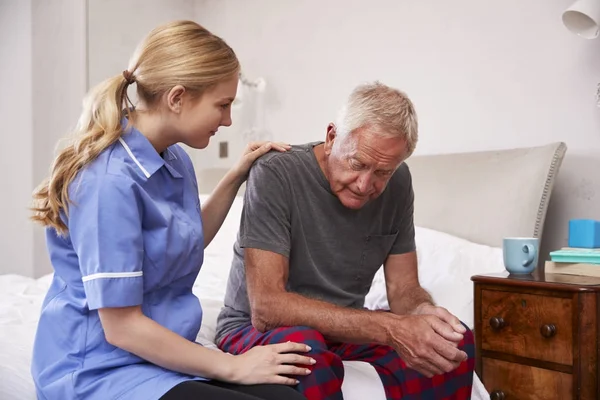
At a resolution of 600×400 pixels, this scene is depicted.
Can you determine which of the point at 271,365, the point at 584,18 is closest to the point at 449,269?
the point at 584,18

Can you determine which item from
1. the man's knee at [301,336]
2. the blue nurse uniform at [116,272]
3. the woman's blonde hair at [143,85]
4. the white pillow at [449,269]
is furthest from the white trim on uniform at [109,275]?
the white pillow at [449,269]

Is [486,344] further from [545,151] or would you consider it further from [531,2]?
[531,2]

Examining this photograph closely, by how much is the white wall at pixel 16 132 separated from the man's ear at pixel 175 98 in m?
2.62

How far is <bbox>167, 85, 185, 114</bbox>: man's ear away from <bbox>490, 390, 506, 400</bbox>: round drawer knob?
3.36 feet

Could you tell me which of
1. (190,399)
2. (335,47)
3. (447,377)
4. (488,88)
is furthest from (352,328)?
(335,47)

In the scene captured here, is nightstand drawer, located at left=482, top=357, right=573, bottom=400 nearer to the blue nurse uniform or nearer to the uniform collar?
the blue nurse uniform

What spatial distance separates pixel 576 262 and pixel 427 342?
652mm

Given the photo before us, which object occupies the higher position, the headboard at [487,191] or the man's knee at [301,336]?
the headboard at [487,191]

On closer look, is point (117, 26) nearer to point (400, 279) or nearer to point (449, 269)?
point (449, 269)

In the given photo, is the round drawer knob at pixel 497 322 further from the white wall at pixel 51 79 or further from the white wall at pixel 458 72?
the white wall at pixel 51 79

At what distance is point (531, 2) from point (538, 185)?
2.11 ft

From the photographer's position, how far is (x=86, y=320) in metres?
1.06

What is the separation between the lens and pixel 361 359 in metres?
1.36

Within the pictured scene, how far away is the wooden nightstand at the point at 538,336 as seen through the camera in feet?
4.60
